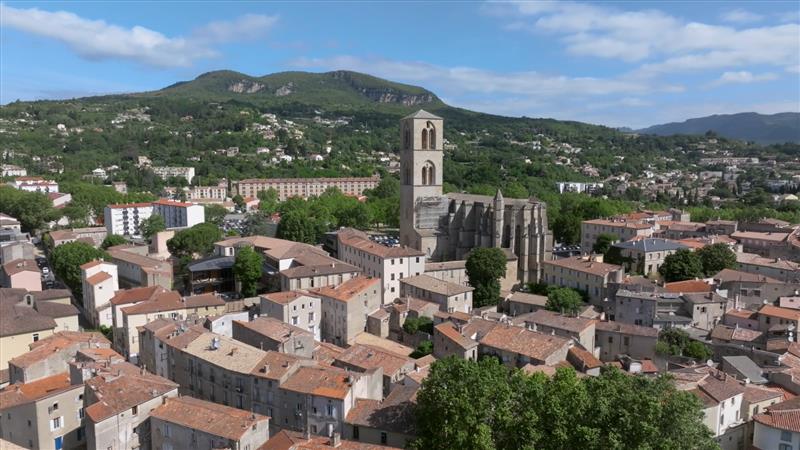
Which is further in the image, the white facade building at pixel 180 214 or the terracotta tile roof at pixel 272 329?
the white facade building at pixel 180 214

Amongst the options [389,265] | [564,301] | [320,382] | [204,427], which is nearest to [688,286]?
[564,301]

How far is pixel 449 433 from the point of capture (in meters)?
26.0

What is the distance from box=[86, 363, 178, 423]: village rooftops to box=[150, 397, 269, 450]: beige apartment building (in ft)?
2.96

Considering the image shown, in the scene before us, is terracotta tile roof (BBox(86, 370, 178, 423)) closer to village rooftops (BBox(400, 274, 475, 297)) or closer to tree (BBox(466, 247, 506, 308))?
village rooftops (BBox(400, 274, 475, 297))

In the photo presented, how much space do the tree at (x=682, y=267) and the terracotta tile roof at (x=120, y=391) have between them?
4278 cm

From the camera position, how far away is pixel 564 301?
1907 inches

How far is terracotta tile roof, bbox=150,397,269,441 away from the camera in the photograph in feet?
88.8

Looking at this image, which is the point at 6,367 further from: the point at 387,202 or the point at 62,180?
the point at 62,180

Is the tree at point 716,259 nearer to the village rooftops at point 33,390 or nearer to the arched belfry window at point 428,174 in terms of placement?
the arched belfry window at point 428,174

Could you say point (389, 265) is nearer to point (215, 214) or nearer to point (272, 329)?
point (272, 329)

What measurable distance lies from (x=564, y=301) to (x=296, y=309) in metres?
20.6

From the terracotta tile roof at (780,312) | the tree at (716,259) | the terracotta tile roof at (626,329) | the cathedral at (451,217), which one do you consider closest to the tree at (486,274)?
the cathedral at (451,217)

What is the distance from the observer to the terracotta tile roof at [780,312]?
139ft

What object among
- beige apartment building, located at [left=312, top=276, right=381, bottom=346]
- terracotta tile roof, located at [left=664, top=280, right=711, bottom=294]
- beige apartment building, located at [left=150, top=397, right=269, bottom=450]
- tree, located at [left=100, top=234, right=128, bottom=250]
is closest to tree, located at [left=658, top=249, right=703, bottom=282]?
terracotta tile roof, located at [left=664, top=280, right=711, bottom=294]
